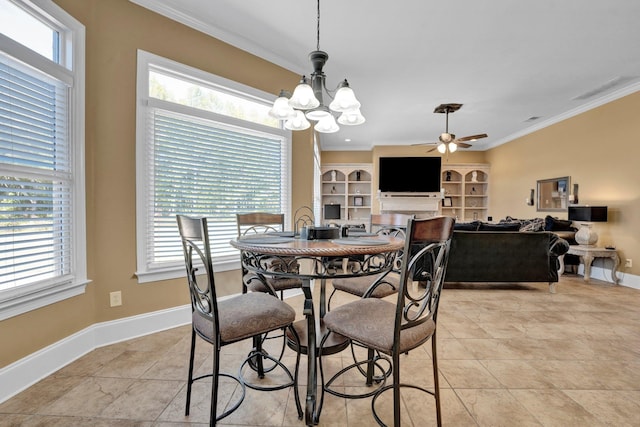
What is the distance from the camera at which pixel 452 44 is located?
3088mm

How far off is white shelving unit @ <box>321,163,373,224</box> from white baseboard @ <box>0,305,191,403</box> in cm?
583

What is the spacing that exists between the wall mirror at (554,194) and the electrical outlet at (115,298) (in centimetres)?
670

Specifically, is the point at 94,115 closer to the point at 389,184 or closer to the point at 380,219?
the point at 380,219

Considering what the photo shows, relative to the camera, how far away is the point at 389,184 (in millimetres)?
7348

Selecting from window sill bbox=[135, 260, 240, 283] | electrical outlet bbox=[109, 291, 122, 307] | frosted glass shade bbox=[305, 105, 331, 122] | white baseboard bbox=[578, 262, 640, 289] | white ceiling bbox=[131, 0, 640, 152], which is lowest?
white baseboard bbox=[578, 262, 640, 289]

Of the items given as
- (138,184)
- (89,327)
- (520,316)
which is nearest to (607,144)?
(520,316)

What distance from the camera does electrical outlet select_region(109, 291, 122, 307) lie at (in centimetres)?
227

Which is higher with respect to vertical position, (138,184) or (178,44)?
(178,44)

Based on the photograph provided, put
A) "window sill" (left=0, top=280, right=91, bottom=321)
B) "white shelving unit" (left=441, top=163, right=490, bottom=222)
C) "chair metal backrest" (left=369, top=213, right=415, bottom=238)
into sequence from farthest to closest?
"white shelving unit" (left=441, top=163, right=490, bottom=222) < "chair metal backrest" (left=369, top=213, right=415, bottom=238) < "window sill" (left=0, top=280, right=91, bottom=321)

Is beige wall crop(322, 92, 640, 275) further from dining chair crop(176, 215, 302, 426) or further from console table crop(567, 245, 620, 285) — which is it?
dining chair crop(176, 215, 302, 426)

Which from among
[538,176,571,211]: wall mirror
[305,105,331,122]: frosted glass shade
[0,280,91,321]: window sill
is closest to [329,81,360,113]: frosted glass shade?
[305,105,331,122]: frosted glass shade

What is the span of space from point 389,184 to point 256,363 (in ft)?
19.9

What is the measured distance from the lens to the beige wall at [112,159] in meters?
2.10

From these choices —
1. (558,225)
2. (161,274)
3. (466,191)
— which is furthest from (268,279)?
(466,191)
